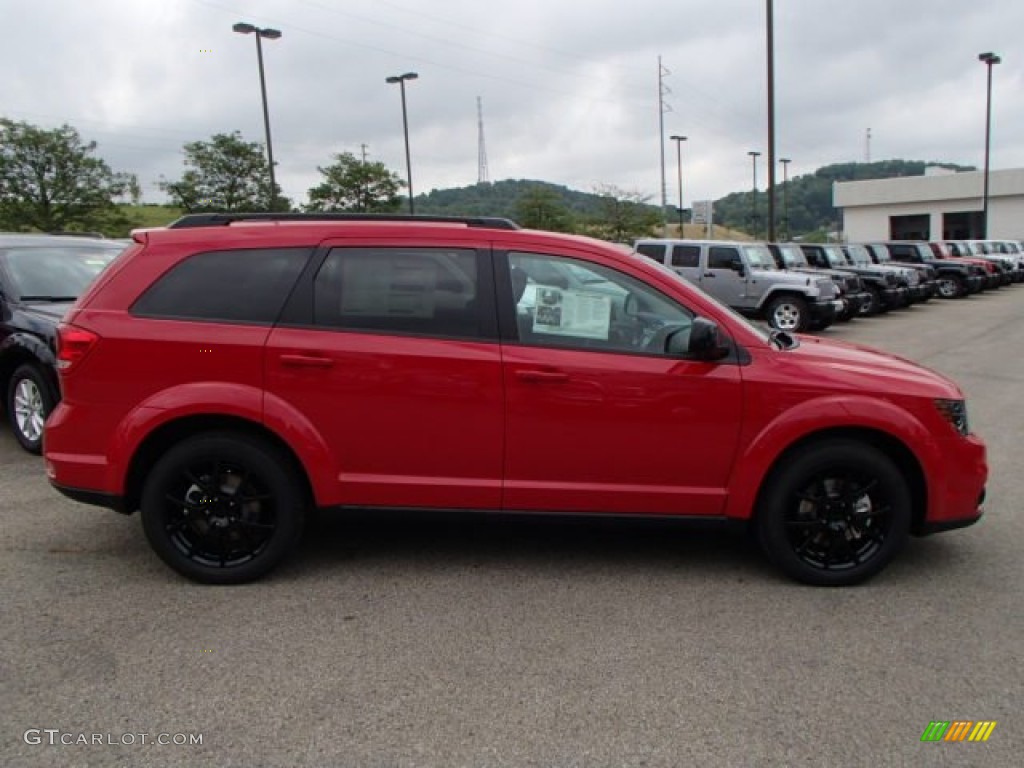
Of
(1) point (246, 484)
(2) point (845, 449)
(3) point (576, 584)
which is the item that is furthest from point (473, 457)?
(2) point (845, 449)

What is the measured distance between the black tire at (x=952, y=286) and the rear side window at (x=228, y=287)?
25690 millimetres

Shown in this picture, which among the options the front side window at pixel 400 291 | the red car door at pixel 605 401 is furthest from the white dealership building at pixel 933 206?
the front side window at pixel 400 291

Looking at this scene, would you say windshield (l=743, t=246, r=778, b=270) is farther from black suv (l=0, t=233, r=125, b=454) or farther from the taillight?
the taillight

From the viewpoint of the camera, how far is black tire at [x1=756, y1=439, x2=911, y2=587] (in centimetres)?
390

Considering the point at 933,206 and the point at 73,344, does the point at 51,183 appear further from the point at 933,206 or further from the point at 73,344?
the point at 933,206

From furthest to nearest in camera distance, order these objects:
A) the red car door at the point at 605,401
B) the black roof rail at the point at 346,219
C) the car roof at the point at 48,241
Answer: the car roof at the point at 48,241 → the black roof rail at the point at 346,219 → the red car door at the point at 605,401

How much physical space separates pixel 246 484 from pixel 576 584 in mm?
1676

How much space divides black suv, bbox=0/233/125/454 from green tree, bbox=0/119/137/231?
23.4m

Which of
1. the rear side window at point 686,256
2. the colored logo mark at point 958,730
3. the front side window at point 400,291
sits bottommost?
the colored logo mark at point 958,730

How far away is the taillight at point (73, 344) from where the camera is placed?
3910 mm

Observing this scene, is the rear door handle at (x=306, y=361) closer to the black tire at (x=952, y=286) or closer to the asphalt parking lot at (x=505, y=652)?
the asphalt parking lot at (x=505, y=652)

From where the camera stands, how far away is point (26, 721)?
2865 millimetres

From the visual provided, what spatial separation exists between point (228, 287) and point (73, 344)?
→ 77cm

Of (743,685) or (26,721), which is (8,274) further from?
(743,685)
